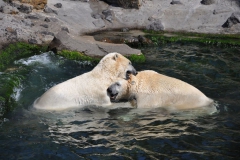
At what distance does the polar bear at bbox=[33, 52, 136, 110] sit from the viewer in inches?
386

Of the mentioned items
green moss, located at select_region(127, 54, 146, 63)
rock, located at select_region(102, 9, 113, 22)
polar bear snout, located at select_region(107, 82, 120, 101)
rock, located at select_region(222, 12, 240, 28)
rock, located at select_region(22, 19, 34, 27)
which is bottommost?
→ rock, located at select_region(102, 9, 113, 22)

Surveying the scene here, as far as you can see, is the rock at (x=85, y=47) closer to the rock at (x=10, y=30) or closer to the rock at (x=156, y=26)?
the rock at (x=10, y=30)

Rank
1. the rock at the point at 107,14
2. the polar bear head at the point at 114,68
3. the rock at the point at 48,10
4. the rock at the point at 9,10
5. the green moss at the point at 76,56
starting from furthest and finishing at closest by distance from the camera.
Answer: the rock at the point at 107,14 < the rock at the point at 48,10 < the rock at the point at 9,10 < the green moss at the point at 76,56 < the polar bear head at the point at 114,68

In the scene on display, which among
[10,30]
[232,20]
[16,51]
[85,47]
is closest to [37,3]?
[10,30]

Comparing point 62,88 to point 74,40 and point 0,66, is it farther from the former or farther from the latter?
point 74,40

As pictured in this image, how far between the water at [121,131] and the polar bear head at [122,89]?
0.35 m

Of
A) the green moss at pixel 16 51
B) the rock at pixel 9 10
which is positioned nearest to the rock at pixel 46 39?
the green moss at pixel 16 51

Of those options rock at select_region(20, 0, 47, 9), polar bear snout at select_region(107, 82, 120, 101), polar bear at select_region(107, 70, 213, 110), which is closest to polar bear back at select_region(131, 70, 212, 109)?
polar bear at select_region(107, 70, 213, 110)

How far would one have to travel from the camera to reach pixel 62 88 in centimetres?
988

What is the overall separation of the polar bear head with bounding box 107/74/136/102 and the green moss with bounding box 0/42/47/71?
546 centimetres

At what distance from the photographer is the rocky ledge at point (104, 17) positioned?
18.2 meters

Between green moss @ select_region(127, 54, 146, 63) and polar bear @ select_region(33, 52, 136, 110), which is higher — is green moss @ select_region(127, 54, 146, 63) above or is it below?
below

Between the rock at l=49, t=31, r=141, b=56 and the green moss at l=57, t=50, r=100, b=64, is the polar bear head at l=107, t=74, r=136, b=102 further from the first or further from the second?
the rock at l=49, t=31, r=141, b=56

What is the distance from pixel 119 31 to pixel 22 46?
266 inches
